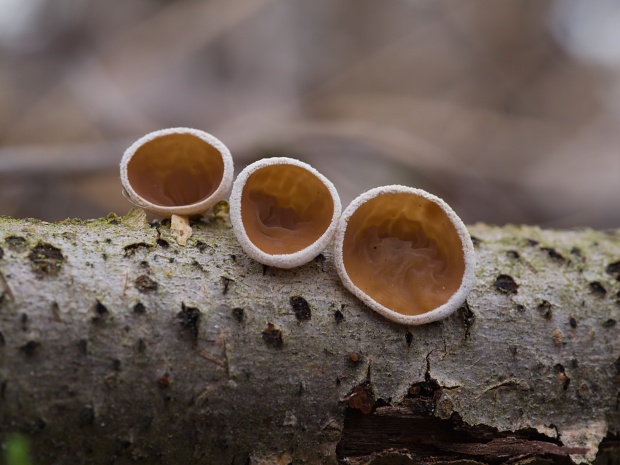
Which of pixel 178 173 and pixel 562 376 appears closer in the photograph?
pixel 562 376

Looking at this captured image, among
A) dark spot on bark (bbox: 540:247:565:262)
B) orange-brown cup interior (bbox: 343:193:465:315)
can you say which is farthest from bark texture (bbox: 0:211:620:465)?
dark spot on bark (bbox: 540:247:565:262)

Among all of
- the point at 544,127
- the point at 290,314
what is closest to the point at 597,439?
the point at 290,314

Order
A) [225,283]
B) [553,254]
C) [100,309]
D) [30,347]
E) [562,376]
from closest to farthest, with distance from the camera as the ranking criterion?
[30,347], [100,309], [225,283], [562,376], [553,254]

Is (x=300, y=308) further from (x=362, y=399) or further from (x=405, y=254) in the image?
(x=405, y=254)

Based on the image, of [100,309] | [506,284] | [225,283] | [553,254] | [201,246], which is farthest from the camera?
[553,254]

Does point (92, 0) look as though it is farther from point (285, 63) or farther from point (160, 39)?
point (285, 63)

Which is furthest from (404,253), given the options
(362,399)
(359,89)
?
(359,89)
